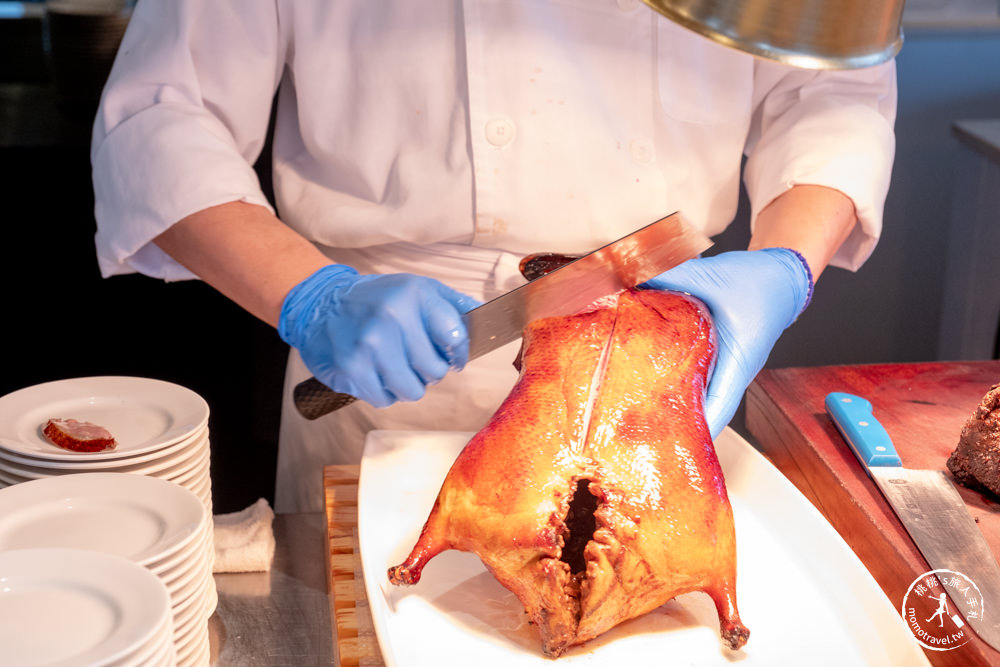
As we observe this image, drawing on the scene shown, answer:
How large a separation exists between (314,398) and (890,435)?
925mm

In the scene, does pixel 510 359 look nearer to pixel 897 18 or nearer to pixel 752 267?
pixel 752 267

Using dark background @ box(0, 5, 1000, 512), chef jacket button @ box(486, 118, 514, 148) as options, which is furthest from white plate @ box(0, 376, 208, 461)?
dark background @ box(0, 5, 1000, 512)

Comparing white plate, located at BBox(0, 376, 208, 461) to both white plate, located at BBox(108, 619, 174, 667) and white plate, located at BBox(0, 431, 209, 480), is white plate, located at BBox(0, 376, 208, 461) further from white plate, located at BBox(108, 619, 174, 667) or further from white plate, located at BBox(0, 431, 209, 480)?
white plate, located at BBox(108, 619, 174, 667)

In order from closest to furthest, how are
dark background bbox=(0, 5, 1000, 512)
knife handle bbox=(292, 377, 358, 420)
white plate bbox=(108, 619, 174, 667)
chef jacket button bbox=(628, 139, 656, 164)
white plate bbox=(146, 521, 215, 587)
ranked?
white plate bbox=(108, 619, 174, 667)
white plate bbox=(146, 521, 215, 587)
knife handle bbox=(292, 377, 358, 420)
chef jacket button bbox=(628, 139, 656, 164)
dark background bbox=(0, 5, 1000, 512)

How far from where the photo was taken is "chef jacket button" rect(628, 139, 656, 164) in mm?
1668

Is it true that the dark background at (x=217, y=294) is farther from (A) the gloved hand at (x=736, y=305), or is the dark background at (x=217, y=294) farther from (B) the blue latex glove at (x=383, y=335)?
(B) the blue latex glove at (x=383, y=335)

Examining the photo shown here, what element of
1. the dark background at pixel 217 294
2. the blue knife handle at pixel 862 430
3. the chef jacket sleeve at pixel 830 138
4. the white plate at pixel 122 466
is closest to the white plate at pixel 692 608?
the blue knife handle at pixel 862 430

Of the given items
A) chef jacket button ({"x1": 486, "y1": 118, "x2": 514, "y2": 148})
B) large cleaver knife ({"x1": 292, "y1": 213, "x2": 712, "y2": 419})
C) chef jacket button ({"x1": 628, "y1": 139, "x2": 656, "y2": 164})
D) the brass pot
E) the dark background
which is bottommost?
the dark background

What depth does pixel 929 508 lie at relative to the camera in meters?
1.36

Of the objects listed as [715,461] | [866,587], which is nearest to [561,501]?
[715,461]

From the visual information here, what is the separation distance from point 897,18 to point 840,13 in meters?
0.09

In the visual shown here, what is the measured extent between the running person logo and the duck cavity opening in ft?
1.34

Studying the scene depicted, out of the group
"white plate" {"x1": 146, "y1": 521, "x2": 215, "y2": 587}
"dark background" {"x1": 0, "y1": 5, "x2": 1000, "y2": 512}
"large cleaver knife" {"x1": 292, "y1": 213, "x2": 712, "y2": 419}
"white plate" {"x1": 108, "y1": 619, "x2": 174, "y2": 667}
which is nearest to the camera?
"white plate" {"x1": 108, "y1": 619, "x2": 174, "y2": 667}

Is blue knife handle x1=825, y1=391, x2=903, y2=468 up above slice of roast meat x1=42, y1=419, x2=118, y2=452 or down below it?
below
